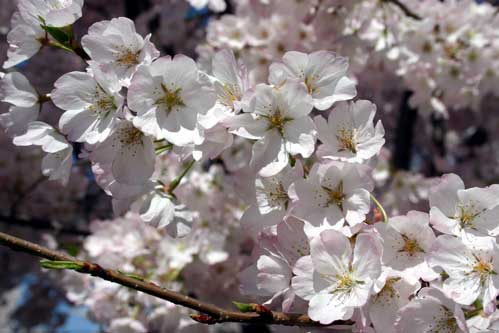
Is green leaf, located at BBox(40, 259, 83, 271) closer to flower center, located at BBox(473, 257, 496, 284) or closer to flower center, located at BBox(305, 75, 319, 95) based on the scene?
flower center, located at BBox(305, 75, 319, 95)

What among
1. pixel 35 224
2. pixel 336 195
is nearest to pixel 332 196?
pixel 336 195

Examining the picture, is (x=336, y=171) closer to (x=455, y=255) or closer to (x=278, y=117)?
(x=278, y=117)

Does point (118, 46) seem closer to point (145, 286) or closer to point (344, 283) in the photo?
point (145, 286)

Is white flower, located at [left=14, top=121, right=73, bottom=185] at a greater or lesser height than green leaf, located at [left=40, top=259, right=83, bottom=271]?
lesser

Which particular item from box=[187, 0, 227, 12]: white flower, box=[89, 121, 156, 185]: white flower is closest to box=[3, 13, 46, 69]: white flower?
box=[89, 121, 156, 185]: white flower

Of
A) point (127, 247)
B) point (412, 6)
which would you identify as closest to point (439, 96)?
point (412, 6)

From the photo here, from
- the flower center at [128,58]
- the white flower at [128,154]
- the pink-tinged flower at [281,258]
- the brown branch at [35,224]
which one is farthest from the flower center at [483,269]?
the brown branch at [35,224]
